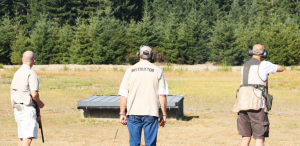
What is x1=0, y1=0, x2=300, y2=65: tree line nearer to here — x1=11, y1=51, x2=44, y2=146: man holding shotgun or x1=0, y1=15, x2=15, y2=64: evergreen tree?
x1=0, y1=15, x2=15, y2=64: evergreen tree

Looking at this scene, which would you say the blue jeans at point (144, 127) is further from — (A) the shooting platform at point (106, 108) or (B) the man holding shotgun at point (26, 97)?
(A) the shooting platform at point (106, 108)

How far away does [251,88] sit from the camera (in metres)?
5.22

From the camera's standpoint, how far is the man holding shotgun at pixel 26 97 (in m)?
4.92

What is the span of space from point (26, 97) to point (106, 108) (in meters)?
5.16

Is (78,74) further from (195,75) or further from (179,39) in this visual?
(179,39)

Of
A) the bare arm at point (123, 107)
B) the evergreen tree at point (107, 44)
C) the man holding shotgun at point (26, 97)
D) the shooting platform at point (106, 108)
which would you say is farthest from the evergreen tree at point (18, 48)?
the bare arm at point (123, 107)

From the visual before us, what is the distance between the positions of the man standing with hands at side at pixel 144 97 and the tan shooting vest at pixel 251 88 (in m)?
1.41

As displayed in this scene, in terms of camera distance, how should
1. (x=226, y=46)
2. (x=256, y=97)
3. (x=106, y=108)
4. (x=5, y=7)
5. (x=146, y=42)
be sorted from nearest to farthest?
(x=256, y=97), (x=106, y=108), (x=146, y=42), (x=226, y=46), (x=5, y=7)

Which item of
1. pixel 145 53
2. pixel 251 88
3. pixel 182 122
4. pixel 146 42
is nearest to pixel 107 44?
pixel 146 42

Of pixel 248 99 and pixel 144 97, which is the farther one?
pixel 248 99

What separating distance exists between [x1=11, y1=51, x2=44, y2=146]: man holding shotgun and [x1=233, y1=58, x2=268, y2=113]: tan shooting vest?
2975 mm

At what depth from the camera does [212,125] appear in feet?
32.1

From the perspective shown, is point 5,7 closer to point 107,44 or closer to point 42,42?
point 42,42

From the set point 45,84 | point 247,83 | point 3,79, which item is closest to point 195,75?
point 45,84
